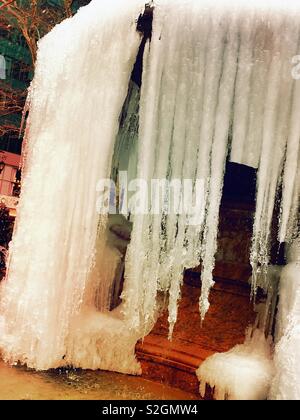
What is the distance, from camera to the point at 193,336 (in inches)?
213

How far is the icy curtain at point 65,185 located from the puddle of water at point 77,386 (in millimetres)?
345

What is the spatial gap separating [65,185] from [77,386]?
2451 mm

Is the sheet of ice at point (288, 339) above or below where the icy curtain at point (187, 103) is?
below

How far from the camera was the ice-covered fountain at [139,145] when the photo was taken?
4148 millimetres

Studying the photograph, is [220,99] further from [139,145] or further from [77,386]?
[77,386]

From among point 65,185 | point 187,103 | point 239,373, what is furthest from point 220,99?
point 239,373

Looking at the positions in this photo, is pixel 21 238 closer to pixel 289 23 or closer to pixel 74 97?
pixel 74 97

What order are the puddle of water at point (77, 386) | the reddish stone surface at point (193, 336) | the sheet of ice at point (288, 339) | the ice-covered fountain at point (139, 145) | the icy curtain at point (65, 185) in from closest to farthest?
the sheet of ice at point (288, 339) → the puddle of water at point (77, 386) → the ice-covered fountain at point (139, 145) → the reddish stone surface at point (193, 336) → the icy curtain at point (65, 185)

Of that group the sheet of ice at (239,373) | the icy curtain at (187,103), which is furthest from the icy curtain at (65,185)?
the sheet of ice at (239,373)

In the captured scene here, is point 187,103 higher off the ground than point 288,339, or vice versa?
point 187,103

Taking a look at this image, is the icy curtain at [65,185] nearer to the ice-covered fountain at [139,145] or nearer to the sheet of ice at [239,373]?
the ice-covered fountain at [139,145]

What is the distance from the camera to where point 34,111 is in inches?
227

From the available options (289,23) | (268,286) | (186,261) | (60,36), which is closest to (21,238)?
(186,261)

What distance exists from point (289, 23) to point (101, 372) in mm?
4598
